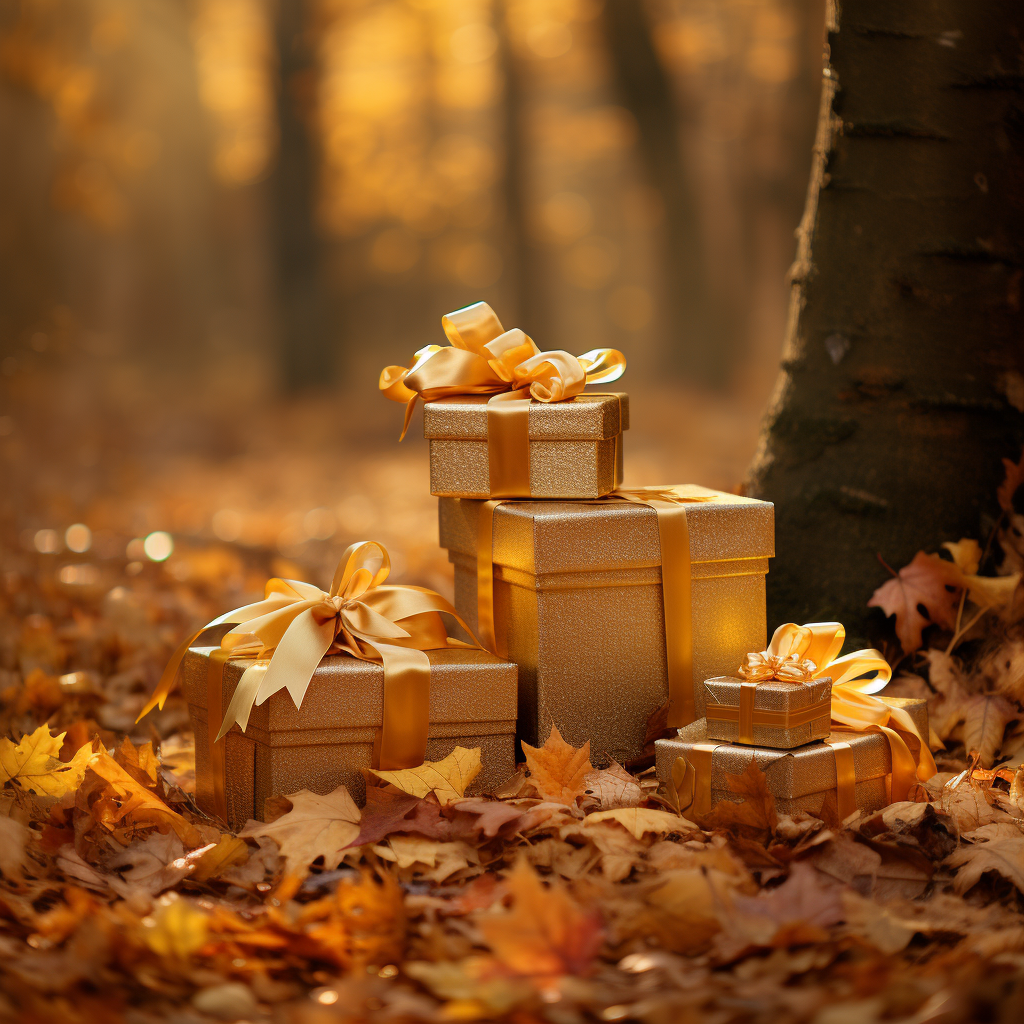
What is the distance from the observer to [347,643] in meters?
2.06

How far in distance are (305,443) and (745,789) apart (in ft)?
32.5

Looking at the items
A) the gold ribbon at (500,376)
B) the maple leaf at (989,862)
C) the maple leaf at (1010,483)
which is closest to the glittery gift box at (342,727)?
the gold ribbon at (500,376)

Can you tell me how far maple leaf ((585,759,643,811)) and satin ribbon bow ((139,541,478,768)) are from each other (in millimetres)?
334

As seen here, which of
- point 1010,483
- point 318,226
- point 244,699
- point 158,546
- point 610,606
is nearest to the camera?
point 244,699

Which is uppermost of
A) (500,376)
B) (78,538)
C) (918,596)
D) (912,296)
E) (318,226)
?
(318,226)

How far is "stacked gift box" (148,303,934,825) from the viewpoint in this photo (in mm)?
1891

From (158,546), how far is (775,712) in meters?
3.79

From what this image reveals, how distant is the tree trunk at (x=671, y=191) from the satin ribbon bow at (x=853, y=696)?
9240 millimetres

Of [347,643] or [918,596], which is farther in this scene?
[918,596]

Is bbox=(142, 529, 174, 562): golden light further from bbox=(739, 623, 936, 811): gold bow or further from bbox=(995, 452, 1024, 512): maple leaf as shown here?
bbox=(995, 452, 1024, 512): maple leaf

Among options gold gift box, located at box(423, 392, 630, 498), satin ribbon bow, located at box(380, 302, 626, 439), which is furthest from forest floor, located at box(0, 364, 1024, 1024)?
satin ribbon bow, located at box(380, 302, 626, 439)

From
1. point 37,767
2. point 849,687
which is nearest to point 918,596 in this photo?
point 849,687

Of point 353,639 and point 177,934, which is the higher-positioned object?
point 353,639

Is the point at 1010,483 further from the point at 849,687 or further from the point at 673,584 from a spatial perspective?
the point at 673,584
